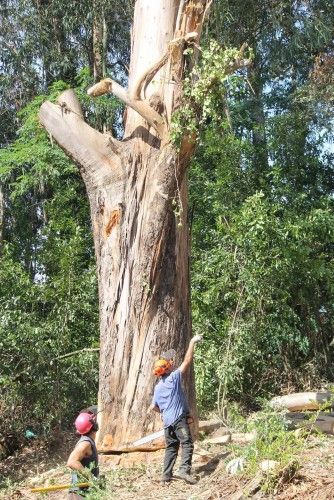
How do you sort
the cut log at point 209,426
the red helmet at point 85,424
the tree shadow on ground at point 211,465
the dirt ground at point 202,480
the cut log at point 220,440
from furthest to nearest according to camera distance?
the cut log at point 209,426, the cut log at point 220,440, the tree shadow on ground at point 211,465, the red helmet at point 85,424, the dirt ground at point 202,480

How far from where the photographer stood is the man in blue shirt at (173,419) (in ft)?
25.0

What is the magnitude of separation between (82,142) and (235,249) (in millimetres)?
4934

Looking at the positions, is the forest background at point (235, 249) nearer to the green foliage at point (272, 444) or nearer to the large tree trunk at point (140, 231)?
the large tree trunk at point (140, 231)

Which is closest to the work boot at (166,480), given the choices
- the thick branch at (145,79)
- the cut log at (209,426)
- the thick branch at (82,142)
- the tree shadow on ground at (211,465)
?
the tree shadow on ground at (211,465)

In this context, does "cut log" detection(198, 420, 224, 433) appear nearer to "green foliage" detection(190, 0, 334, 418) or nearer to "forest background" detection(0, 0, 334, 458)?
"forest background" detection(0, 0, 334, 458)

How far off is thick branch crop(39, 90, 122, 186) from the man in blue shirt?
2710 millimetres

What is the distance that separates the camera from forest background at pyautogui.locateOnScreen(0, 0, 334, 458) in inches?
525

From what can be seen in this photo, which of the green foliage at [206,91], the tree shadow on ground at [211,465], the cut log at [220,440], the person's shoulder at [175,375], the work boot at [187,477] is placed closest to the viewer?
the work boot at [187,477]

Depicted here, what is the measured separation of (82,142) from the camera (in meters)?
9.48

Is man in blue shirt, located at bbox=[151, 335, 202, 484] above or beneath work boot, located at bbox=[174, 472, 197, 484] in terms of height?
above

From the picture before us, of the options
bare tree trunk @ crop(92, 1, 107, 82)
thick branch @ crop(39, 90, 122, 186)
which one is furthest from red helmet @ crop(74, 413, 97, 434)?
bare tree trunk @ crop(92, 1, 107, 82)

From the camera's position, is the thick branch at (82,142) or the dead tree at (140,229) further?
the thick branch at (82,142)

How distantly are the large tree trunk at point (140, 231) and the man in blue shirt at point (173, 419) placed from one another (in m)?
1.16

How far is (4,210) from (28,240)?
1224 millimetres
